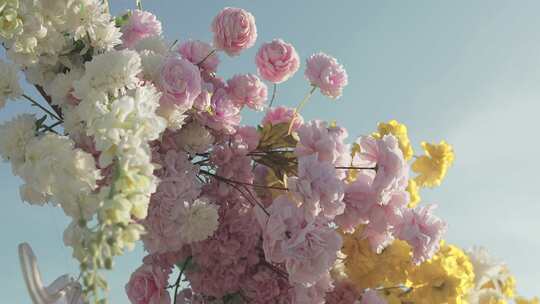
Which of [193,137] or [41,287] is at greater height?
[193,137]

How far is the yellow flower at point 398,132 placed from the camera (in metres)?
1.74

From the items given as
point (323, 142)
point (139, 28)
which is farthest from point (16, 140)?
point (323, 142)

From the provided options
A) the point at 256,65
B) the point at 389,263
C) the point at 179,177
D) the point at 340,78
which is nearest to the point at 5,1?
the point at 179,177

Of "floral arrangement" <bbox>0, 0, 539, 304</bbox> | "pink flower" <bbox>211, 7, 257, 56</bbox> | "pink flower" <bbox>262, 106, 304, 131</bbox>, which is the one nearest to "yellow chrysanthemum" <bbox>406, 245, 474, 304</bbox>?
"floral arrangement" <bbox>0, 0, 539, 304</bbox>

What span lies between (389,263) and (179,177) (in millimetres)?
520

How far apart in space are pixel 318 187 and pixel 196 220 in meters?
0.27

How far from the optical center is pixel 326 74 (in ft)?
5.46

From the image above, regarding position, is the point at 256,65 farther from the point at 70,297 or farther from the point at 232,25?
the point at 70,297

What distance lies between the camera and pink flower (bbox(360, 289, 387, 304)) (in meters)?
1.54

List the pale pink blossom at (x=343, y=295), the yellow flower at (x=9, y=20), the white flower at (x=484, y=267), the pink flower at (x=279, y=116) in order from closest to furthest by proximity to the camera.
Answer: the yellow flower at (x=9, y=20) → the pale pink blossom at (x=343, y=295) → the pink flower at (x=279, y=116) → the white flower at (x=484, y=267)

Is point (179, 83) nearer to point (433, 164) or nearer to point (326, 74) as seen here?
point (326, 74)

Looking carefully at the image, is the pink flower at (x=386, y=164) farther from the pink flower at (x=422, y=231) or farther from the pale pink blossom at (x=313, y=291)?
the pale pink blossom at (x=313, y=291)

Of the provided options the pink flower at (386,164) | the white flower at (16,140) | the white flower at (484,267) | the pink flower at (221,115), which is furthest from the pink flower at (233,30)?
the white flower at (484,267)

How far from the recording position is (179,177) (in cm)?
145
